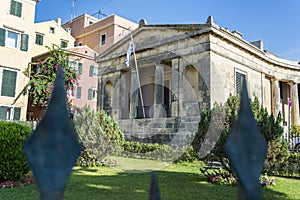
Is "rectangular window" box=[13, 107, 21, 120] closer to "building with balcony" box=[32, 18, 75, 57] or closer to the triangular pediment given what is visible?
"building with balcony" box=[32, 18, 75, 57]

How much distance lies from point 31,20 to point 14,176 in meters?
20.0

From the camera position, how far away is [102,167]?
9.02m

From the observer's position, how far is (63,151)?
910 mm

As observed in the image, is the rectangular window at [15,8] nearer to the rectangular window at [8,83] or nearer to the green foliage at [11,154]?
the rectangular window at [8,83]

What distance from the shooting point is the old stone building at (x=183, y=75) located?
12.5m

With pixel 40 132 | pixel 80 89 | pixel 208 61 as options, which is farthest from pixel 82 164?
pixel 80 89

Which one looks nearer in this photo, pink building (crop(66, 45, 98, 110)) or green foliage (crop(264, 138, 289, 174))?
green foliage (crop(264, 138, 289, 174))

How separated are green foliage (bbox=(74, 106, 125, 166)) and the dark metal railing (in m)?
7.81

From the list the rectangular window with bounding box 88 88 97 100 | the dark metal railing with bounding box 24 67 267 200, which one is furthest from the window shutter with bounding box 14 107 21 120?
the dark metal railing with bounding box 24 67 267 200

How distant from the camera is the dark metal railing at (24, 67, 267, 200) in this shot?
2.94ft

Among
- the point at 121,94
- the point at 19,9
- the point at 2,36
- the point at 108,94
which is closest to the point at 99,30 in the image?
the point at 19,9

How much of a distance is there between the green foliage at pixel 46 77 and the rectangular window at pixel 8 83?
2.88 feet

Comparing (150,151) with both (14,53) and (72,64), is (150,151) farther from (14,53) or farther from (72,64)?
(14,53)

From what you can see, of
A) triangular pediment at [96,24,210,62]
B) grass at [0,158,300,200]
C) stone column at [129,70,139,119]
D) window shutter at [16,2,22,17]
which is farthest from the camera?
window shutter at [16,2,22,17]
